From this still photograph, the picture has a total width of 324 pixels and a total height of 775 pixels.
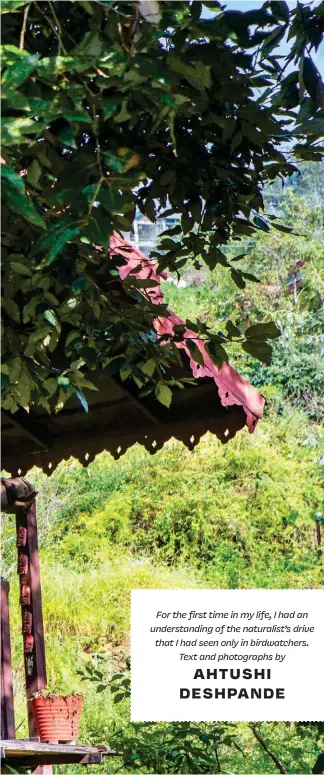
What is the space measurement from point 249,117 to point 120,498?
7805 millimetres

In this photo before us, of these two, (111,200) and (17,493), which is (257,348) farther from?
(17,493)

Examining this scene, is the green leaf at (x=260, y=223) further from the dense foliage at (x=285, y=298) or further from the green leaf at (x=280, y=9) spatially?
the dense foliage at (x=285, y=298)

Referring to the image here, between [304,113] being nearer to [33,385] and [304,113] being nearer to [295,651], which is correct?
[33,385]

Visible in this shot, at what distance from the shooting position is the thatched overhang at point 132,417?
1.89 metres

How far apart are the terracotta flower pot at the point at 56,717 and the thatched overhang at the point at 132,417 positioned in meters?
0.91

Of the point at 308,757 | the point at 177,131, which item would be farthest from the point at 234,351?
the point at 177,131

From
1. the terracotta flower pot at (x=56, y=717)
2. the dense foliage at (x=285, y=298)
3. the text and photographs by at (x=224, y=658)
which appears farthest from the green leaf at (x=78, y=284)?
the dense foliage at (x=285, y=298)

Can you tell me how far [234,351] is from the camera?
9859mm

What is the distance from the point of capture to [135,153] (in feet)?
3.22

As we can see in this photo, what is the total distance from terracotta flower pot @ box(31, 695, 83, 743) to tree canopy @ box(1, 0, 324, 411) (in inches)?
68.0

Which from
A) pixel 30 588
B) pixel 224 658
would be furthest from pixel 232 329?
pixel 30 588

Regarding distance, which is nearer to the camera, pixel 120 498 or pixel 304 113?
pixel 304 113

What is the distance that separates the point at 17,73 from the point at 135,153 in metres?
0.20

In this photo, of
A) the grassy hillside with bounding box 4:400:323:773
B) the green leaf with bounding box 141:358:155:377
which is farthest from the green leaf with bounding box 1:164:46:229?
the grassy hillside with bounding box 4:400:323:773
